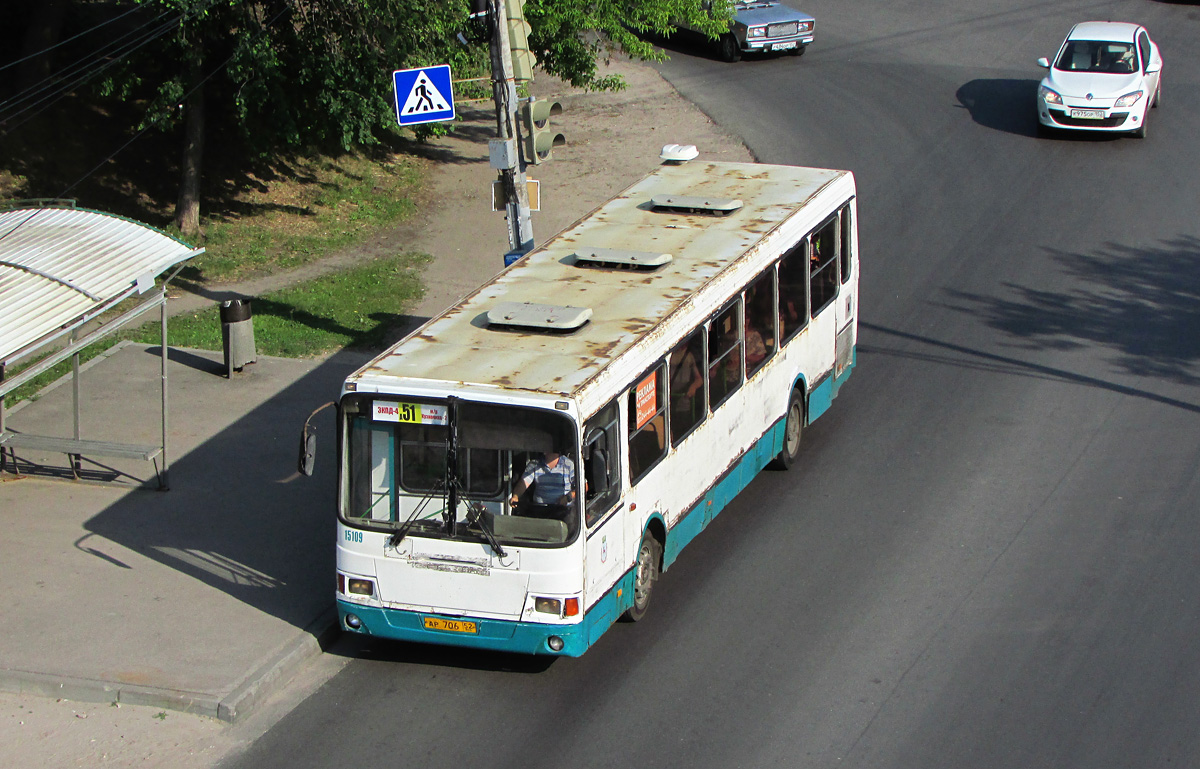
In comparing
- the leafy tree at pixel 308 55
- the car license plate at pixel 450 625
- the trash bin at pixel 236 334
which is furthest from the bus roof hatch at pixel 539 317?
the leafy tree at pixel 308 55

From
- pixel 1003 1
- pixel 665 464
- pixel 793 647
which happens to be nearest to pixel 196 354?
pixel 665 464

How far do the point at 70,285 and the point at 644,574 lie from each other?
584 cm

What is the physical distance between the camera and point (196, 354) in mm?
16547

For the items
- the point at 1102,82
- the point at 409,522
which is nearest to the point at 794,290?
the point at 409,522

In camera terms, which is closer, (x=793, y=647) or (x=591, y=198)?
(x=793, y=647)

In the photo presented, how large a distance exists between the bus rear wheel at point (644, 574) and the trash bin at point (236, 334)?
281 inches

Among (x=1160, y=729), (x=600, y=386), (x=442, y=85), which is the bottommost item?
(x=1160, y=729)

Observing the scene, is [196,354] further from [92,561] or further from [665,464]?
[665,464]

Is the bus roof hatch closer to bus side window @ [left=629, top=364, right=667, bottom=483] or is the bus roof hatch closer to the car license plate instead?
bus side window @ [left=629, top=364, right=667, bottom=483]

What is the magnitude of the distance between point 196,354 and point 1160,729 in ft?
39.5

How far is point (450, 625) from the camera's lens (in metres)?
9.31

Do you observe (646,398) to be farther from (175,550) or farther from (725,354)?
(175,550)

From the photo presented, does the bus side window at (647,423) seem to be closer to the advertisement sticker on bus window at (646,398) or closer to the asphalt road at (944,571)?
the advertisement sticker on bus window at (646,398)

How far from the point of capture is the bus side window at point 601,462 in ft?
29.7
